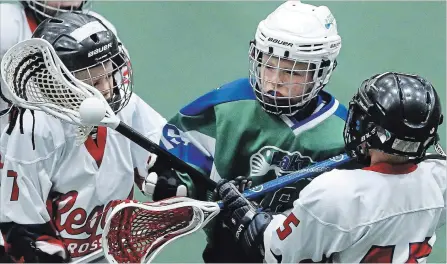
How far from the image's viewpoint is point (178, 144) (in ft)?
9.50

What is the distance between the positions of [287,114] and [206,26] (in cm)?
211

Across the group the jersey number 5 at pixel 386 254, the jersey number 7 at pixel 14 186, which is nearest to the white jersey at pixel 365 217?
the jersey number 5 at pixel 386 254

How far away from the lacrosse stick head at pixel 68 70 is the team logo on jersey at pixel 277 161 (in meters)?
0.42

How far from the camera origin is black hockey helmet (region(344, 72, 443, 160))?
226 centimetres

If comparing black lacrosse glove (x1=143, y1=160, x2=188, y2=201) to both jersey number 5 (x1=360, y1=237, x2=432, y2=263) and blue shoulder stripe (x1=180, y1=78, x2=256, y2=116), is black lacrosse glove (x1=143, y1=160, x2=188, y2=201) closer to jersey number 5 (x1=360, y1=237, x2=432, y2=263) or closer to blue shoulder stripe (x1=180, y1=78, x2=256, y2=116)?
blue shoulder stripe (x1=180, y1=78, x2=256, y2=116)

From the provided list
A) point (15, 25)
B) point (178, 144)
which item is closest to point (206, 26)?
point (15, 25)

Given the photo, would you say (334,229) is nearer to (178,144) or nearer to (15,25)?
(178,144)

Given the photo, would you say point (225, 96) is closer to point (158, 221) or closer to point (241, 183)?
point (241, 183)

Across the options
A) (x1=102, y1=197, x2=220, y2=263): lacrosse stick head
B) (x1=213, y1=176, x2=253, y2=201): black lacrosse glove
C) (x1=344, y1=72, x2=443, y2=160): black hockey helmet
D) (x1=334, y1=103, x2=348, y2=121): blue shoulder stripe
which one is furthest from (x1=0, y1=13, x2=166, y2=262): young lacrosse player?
(x1=344, y1=72, x2=443, y2=160): black hockey helmet

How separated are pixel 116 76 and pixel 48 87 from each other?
0.24m

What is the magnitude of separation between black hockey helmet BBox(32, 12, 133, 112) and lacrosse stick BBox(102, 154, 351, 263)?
345 millimetres

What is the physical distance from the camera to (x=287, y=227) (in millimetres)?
2383

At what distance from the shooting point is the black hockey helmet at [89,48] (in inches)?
105

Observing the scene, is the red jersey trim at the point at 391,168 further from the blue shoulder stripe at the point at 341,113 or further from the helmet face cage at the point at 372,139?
the blue shoulder stripe at the point at 341,113
